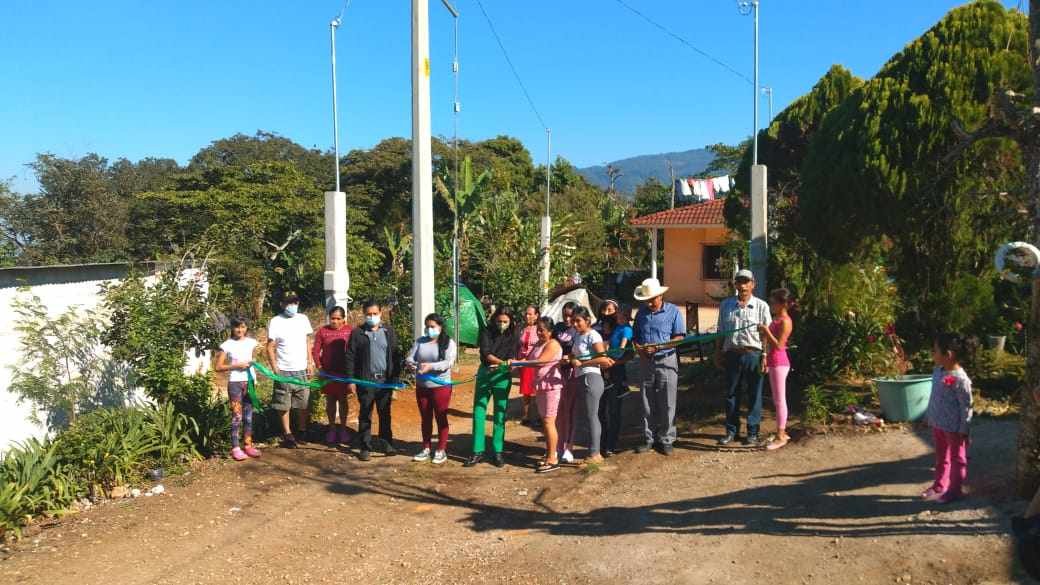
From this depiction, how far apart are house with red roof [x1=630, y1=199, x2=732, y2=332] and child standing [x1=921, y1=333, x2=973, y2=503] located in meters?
18.6

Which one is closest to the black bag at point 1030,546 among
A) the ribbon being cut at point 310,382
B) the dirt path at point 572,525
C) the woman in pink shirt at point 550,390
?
the dirt path at point 572,525

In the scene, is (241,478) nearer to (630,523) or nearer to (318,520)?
(318,520)

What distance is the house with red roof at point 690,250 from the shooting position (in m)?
24.3

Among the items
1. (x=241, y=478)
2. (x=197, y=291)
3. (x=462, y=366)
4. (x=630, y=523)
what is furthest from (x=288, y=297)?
(x=462, y=366)

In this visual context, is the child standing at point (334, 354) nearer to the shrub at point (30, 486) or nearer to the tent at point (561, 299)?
the shrub at point (30, 486)

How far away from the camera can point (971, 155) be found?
298 inches

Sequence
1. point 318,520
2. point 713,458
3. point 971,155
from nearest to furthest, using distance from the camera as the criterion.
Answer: point 318,520, point 713,458, point 971,155

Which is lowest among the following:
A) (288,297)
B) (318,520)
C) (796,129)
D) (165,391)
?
(318,520)

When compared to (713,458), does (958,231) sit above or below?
above

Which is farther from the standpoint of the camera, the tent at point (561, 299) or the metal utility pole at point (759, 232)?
the tent at point (561, 299)

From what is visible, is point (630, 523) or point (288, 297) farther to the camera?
point (288, 297)

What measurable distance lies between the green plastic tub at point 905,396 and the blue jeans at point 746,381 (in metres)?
1.11

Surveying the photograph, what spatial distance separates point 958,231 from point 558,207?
79.9ft

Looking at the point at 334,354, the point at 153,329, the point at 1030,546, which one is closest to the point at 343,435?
the point at 334,354
